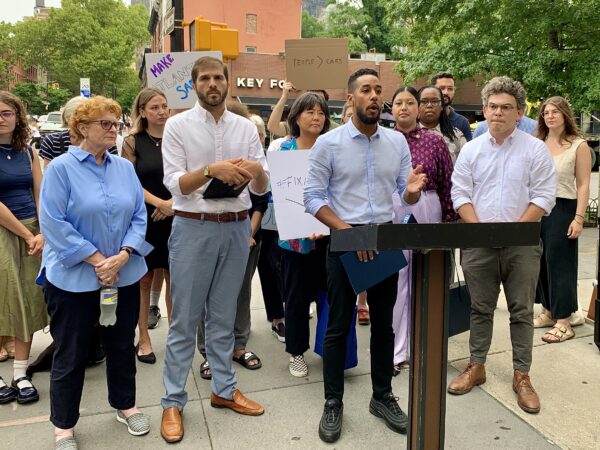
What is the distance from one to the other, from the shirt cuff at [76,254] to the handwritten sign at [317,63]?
335cm

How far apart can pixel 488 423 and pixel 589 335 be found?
2028 mm

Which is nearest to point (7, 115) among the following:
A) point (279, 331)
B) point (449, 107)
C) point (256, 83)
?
point (279, 331)

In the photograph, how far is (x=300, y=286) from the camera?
13.2 ft

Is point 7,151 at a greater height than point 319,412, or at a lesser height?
greater

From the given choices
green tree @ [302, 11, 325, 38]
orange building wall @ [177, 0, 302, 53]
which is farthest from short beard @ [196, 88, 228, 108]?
green tree @ [302, 11, 325, 38]

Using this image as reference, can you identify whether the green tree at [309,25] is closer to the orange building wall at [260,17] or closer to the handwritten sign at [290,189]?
the orange building wall at [260,17]

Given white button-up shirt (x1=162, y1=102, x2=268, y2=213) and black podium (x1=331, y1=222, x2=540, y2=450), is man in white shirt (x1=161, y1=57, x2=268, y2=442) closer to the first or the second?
white button-up shirt (x1=162, y1=102, x2=268, y2=213)

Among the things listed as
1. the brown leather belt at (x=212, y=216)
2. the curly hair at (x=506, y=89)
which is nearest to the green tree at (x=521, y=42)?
the curly hair at (x=506, y=89)

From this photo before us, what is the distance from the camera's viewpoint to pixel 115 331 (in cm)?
314

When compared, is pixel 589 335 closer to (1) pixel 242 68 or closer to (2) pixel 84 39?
(1) pixel 242 68

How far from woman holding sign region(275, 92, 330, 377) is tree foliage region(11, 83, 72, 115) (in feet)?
197

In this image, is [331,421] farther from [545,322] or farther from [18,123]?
[18,123]

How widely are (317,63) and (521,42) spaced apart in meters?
6.56

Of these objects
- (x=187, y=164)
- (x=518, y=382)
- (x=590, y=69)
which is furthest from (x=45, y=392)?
(x=590, y=69)
